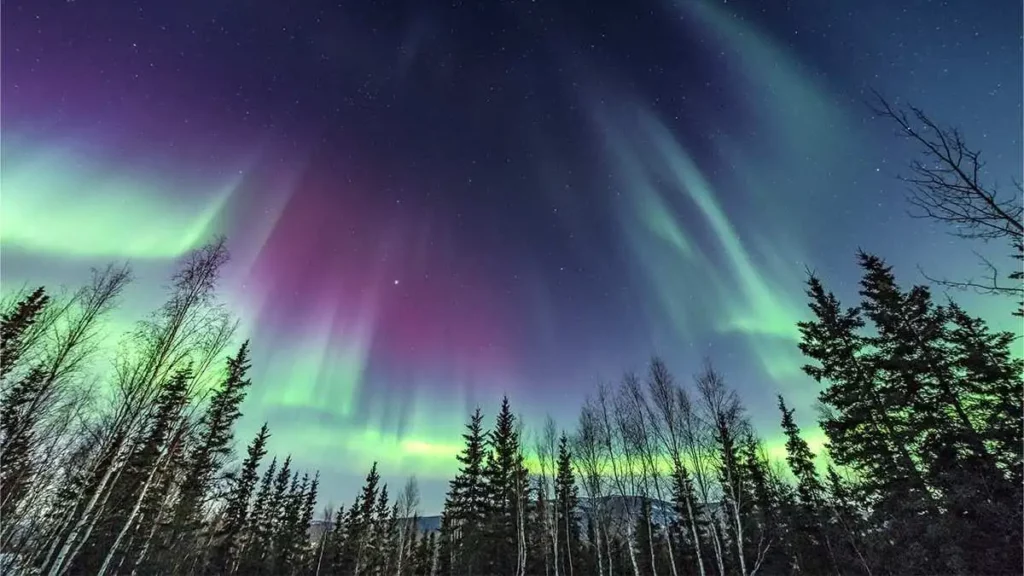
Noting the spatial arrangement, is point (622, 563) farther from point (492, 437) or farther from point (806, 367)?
point (806, 367)

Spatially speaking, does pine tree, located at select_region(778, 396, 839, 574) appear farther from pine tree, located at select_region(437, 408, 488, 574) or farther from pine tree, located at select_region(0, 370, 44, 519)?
pine tree, located at select_region(0, 370, 44, 519)

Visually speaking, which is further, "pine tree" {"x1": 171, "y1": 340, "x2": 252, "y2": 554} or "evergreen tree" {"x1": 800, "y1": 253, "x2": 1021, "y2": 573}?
"pine tree" {"x1": 171, "y1": 340, "x2": 252, "y2": 554}

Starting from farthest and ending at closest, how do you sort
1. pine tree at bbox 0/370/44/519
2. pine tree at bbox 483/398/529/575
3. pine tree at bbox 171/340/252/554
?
1. pine tree at bbox 483/398/529/575
2. pine tree at bbox 171/340/252/554
3. pine tree at bbox 0/370/44/519

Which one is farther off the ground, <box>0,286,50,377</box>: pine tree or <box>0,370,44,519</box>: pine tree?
<box>0,286,50,377</box>: pine tree

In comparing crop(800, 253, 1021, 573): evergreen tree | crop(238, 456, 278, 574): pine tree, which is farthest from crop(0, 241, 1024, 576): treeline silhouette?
crop(238, 456, 278, 574): pine tree

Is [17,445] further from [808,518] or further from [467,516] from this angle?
[808,518]

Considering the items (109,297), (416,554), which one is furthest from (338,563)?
(109,297)

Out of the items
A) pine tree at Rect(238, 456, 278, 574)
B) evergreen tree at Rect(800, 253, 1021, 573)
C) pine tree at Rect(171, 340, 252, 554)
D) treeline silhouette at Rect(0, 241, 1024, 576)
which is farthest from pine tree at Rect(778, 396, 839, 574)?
pine tree at Rect(238, 456, 278, 574)

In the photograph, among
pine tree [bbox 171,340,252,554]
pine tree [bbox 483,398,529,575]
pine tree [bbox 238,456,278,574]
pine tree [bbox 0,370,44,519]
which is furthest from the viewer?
pine tree [bbox 238,456,278,574]

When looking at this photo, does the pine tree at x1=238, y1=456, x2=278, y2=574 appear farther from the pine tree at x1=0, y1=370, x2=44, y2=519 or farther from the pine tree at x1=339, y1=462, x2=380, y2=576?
the pine tree at x1=0, y1=370, x2=44, y2=519

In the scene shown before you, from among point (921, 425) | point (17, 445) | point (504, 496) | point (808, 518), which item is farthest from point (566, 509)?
point (17, 445)

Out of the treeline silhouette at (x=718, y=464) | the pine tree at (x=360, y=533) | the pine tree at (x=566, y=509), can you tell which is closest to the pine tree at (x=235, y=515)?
the treeline silhouette at (x=718, y=464)

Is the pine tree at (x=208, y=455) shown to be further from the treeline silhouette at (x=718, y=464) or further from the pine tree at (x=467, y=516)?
the pine tree at (x=467, y=516)

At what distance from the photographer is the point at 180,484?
66.2 ft
